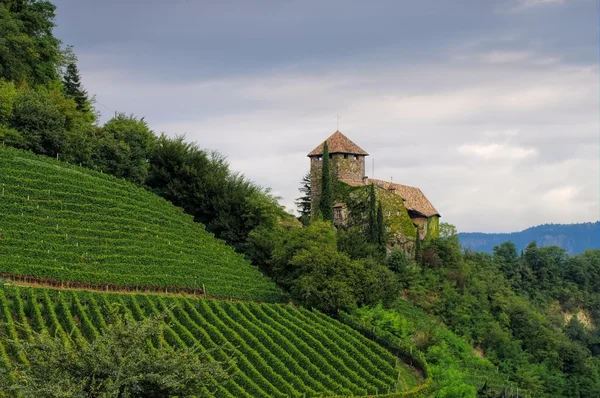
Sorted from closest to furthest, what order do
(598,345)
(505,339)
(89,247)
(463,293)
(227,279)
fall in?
(89,247) < (227,279) < (505,339) < (463,293) < (598,345)

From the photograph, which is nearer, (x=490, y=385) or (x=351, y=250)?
(x=490, y=385)

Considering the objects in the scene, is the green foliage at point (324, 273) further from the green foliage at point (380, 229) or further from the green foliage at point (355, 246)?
the green foliage at point (380, 229)

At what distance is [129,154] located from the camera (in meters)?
58.0

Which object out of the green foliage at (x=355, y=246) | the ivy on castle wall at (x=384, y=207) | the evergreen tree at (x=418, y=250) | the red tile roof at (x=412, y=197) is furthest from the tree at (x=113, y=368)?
the red tile roof at (x=412, y=197)

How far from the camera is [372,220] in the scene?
57938mm

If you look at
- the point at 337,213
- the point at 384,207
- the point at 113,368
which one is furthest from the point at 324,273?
the point at 113,368

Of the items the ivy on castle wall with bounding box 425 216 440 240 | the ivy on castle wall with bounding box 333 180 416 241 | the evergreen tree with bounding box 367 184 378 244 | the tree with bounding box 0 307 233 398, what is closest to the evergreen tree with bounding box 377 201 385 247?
the evergreen tree with bounding box 367 184 378 244

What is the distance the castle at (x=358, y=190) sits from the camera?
197ft

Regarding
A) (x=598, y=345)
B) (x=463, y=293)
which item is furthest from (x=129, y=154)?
(x=598, y=345)

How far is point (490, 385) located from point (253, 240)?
16024 mm

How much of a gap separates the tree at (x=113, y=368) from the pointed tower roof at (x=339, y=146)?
40.7 metres

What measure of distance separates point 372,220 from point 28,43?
86.8ft

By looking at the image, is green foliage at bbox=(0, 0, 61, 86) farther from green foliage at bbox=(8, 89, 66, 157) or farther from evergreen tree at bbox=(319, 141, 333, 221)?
evergreen tree at bbox=(319, 141, 333, 221)

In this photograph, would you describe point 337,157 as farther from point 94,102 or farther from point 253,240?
point 94,102
